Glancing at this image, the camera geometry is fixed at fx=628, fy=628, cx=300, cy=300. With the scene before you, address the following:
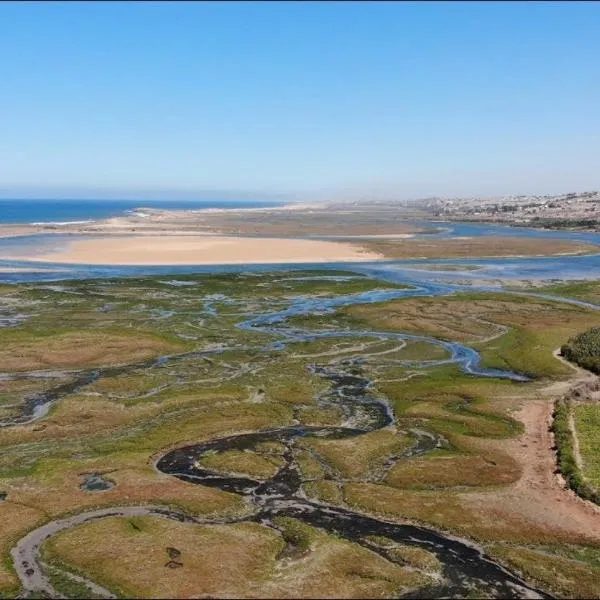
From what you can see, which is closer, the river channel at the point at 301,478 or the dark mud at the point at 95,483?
the river channel at the point at 301,478

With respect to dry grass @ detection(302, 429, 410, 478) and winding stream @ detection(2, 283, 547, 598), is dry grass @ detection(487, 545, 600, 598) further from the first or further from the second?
dry grass @ detection(302, 429, 410, 478)

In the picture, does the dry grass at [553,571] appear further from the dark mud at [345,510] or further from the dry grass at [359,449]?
the dry grass at [359,449]

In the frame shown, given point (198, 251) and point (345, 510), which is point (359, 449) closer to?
point (345, 510)

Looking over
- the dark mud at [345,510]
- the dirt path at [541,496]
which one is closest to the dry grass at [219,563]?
the dark mud at [345,510]

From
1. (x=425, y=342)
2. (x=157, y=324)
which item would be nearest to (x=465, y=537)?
(x=425, y=342)

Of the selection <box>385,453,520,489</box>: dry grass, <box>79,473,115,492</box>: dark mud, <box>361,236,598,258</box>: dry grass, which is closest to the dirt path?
<box>385,453,520,489</box>: dry grass
